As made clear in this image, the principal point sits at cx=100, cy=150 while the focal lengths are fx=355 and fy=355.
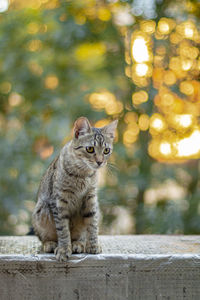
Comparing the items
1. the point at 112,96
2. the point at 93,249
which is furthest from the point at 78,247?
the point at 112,96

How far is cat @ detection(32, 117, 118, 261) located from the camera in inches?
68.4

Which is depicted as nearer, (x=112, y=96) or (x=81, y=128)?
(x=81, y=128)

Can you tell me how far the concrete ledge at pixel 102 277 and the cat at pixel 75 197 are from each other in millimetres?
111

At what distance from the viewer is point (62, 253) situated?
5.34ft

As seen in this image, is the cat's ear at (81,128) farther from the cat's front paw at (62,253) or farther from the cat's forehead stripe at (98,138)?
the cat's front paw at (62,253)

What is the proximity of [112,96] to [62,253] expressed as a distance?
6.53ft

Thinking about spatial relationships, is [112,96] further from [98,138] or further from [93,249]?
[93,249]

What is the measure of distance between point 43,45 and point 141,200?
1.67 meters

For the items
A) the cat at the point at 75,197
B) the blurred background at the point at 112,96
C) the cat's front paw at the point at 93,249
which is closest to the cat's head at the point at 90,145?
the cat at the point at 75,197

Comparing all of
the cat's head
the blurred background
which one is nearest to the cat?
the cat's head

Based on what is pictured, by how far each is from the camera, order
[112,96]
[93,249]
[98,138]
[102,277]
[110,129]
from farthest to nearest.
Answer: [112,96]
[110,129]
[98,138]
[93,249]
[102,277]

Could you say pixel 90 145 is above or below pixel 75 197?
above

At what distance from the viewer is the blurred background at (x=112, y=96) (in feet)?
9.95

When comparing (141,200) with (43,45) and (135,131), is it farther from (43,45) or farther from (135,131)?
(43,45)
